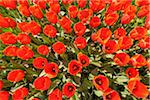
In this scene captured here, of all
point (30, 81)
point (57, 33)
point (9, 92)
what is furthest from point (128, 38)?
point (9, 92)

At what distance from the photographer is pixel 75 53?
2086 mm

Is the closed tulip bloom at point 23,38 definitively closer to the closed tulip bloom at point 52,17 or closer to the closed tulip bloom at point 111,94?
the closed tulip bloom at point 52,17

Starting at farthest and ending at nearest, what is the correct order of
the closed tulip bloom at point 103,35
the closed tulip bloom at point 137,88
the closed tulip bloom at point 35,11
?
the closed tulip bloom at point 35,11
the closed tulip bloom at point 103,35
the closed tulip bloom at point 137,88

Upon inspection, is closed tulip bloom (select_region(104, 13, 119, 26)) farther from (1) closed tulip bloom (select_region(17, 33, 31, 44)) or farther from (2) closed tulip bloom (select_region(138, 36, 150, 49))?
(1) closed tulip bloom (select_region(17, 33, 31, 44))

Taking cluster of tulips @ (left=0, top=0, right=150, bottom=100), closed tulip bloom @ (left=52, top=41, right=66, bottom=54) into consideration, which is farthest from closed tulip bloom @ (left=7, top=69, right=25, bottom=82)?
closed tulip bloom @ (left=52, top=41, right=66, bottom=54)

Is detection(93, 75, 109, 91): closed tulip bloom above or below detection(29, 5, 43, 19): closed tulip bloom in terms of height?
below

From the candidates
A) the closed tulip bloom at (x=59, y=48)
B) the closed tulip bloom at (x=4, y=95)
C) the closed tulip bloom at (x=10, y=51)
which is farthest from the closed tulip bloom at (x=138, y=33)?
the closed tulip bloom at (x=4, y=95)

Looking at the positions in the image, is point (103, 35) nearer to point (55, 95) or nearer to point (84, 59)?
point (84, 59)

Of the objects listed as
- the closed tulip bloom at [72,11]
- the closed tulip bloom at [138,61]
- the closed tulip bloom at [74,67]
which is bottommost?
the closed tulip bloom at [74,67]

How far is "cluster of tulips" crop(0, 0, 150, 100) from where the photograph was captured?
195 cm

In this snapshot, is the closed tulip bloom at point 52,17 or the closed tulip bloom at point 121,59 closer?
the closed tulip bloom at point 121,59

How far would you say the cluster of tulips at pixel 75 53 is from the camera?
6.39 feet

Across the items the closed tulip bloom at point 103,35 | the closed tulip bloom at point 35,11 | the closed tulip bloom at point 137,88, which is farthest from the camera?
the closed tulip bloom at point 35,11

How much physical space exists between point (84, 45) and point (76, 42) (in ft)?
0.18
